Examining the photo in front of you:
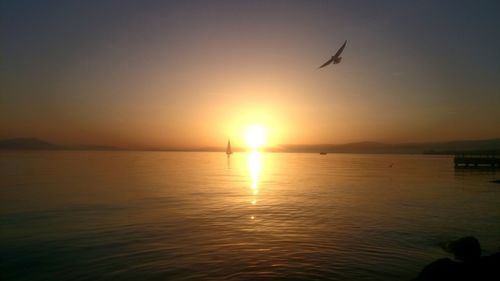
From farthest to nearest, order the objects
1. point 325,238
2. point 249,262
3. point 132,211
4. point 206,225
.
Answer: point 132,211
point 206,225
point 325,238
point 249,262

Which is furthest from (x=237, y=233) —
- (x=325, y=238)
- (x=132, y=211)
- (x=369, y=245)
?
(x=132, y=211)

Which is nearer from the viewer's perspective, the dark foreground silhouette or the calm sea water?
the dark foreground silhouette

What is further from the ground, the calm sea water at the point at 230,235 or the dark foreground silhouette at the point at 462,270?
the dark foreground silhouette at the point at 462,270

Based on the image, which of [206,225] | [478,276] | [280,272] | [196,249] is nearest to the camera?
[478,276]

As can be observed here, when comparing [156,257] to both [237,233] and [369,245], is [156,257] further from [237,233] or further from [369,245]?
[369,245]

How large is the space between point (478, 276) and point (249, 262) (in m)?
9.41

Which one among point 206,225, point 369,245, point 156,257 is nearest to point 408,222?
point 369,245

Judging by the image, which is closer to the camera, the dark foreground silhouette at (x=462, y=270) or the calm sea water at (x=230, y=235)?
the dark foreground silhouette at (x=462, y=270)

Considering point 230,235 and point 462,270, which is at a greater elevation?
point 462,270

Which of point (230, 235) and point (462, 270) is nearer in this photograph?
point (462, 270)

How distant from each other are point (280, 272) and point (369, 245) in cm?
756

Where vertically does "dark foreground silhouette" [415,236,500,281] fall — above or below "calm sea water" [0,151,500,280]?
above

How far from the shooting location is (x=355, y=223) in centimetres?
2838

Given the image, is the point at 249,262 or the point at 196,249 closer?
the point at 249,262
